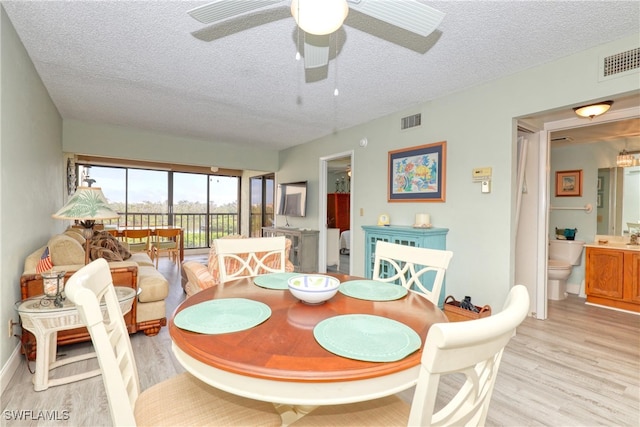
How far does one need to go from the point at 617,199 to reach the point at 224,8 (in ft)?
17.5

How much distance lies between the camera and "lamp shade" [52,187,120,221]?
220 centimetres

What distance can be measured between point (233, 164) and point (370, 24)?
14.0 feet

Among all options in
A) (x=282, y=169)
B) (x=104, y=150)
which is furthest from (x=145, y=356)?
(x=282, y=169)

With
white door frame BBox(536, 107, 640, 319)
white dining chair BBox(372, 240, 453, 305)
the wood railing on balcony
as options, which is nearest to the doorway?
white door frame BBox(536, 107, 640, 319)

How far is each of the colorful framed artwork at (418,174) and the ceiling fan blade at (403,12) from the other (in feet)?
6.43

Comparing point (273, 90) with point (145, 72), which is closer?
point (145, 72)

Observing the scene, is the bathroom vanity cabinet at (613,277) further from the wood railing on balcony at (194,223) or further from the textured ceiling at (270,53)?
the wood railing on balcony at (194,223)

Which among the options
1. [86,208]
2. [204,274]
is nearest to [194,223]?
[204,274]

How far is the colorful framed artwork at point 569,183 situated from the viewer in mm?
4320

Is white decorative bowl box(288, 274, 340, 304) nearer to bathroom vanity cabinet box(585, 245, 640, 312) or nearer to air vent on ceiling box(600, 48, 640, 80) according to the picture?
air vent on ceiling box(600, 48, 640, 80)

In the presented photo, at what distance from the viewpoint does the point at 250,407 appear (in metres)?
1.04

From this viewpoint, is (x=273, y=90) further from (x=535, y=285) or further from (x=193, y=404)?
(x=535, y=285)

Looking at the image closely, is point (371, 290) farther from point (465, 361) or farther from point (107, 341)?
point (107, 341)

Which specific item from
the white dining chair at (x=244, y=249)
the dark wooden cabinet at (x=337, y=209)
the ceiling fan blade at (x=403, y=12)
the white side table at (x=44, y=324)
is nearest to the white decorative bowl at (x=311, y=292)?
the white dining chair at (x=244, y=249)
